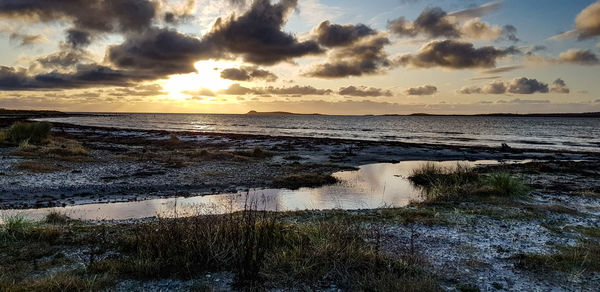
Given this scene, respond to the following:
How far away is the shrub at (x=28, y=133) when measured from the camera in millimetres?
31344

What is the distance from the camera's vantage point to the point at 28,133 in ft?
106

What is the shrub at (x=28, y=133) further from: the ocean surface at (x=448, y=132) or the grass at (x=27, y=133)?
the ocean surface at (x=448, y=132)

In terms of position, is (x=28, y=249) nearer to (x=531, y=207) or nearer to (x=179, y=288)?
(x=179, y=288)

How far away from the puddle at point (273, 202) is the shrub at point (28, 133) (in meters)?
21.8

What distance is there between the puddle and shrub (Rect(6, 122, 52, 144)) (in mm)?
21834

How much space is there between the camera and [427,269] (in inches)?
293

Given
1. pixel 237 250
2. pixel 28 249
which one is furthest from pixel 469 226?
pixel 28 249

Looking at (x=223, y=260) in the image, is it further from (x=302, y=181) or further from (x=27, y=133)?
(x=27, y=133)

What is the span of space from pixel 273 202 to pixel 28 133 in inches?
1110

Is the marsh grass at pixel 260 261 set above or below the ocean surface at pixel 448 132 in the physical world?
above

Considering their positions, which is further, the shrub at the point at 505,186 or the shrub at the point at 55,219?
the shrub at the point at 505,186

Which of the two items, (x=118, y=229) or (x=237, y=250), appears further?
(x=118, y=229)

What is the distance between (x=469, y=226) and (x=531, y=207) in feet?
15.2

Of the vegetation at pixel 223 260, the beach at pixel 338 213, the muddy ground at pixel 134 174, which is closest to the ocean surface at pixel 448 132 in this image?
the beach at pixel 338 213
